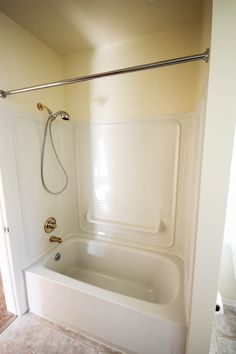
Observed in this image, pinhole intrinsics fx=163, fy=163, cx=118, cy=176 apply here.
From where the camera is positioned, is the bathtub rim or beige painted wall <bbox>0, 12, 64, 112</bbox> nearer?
the bathtub rim

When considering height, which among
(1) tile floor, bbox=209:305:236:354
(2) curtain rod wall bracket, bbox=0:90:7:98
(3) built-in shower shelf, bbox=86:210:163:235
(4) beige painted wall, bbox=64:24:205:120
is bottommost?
(1) tile floor, bbox=209:305:236:354

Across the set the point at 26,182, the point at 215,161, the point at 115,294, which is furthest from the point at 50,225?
the point at 215,161

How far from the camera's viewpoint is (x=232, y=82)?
700 mm

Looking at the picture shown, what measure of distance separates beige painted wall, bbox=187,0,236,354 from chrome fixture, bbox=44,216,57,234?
145 cm

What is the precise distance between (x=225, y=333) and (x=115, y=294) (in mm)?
1011

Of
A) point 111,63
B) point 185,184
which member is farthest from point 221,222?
point 111,63

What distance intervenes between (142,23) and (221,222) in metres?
1.66

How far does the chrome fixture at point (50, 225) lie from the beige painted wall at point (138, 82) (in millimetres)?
1194

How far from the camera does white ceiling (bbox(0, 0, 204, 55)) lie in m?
1.19

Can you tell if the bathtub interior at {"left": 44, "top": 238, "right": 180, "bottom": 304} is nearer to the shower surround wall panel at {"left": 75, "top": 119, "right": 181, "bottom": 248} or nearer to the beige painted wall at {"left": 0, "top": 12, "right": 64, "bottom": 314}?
the shower surround wall panel at {"left": 75, "top": 119, "right": 181, "bottom": 248}

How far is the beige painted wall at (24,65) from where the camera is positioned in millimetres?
1285

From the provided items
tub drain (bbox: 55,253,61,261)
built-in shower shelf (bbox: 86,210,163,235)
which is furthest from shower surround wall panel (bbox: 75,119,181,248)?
tub drain (bbox: 55,253,61,261)

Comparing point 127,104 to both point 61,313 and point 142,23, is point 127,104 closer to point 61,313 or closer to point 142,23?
point 142,23

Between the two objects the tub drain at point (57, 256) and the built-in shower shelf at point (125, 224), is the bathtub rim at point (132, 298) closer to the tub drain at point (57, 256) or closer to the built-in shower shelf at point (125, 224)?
the tub drain at point (57, 256)
